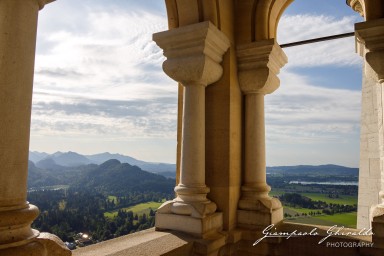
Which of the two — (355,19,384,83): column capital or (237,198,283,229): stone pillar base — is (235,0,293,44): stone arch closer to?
A: (355,19,384,83): column capital

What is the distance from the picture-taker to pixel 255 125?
3.54 m

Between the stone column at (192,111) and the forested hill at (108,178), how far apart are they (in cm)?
552

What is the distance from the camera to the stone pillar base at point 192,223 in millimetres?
2830

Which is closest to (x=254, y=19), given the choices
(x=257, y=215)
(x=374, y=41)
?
(x=374, y=41)

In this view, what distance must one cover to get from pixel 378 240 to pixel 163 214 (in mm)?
1978

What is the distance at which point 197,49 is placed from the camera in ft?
10.2

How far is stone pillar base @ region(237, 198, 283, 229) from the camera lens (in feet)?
→ 10.7

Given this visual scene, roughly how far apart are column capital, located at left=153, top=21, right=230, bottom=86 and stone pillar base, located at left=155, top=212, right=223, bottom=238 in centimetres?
136

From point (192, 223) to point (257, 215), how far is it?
83 cm

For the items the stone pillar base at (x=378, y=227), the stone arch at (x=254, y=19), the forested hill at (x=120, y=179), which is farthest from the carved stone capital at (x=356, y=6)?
the forested hill at (x=120, y=179)

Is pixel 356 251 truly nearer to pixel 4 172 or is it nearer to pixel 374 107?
pixel 4 172

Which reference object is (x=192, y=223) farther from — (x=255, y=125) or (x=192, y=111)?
(x=255, y=125)

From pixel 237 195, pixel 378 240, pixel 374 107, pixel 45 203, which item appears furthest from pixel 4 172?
pixel 374 107

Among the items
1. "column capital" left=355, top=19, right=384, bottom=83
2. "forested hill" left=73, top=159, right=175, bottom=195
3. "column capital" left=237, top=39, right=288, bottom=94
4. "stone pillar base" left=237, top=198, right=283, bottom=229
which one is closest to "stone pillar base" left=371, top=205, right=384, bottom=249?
"stone pillar base" left=237, top=198, right=283, bottom=229
